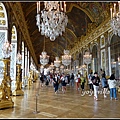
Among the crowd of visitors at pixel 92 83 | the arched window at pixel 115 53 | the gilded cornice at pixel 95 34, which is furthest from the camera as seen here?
the gilded cornice at pixel 95 34

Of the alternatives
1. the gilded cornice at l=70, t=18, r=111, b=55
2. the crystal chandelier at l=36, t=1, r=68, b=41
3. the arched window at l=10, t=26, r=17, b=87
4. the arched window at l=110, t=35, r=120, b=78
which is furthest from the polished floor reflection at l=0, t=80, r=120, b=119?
the gilded cornice at l=70, t=18, r=111, b=55

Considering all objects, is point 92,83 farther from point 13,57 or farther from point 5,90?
point 13,57

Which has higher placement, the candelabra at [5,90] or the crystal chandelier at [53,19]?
the crystal chandelier at [53,19]

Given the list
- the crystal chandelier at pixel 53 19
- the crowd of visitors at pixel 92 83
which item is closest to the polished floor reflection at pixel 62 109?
the crowd of visitors at pixel 92 83

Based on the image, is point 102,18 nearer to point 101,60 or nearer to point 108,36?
point 108,36

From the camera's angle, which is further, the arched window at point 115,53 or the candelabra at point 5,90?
the arched window at point 115,53

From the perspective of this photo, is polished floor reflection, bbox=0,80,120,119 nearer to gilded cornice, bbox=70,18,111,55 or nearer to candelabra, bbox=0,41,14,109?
candelabra, bbox=0,41,14,109

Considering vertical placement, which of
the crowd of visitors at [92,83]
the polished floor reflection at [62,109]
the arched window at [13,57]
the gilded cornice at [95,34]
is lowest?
the polished floor reflection at [62,109]

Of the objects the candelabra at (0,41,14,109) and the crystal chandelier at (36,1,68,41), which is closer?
the candelabra at (0,41,14,109)

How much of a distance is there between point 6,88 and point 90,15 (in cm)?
1326

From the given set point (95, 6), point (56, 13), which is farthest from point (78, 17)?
point (56, 13)

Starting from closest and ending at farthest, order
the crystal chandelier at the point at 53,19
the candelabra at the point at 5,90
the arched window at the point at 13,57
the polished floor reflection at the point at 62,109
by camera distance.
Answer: the polished floor reflection at the point at 62,109 → the candelabra at the point at 5,90 → the crystal chandelier at the point at 53,19 → the arched window at the point at 13,57

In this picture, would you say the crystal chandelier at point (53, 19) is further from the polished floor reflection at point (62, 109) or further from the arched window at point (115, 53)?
the arched window at point (115, 53)

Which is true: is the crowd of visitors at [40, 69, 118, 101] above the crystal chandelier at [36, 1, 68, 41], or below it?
below
